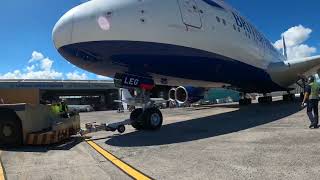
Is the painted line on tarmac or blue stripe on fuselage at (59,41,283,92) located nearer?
the painted line on tarmac

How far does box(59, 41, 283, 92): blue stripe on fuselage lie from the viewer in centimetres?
1039

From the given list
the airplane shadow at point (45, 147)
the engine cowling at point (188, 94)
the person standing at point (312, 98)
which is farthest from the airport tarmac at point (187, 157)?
the engine cowling at point (188, 94)

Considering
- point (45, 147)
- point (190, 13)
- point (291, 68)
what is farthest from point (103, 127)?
point (291, 68)

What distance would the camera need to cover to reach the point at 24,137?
923cm

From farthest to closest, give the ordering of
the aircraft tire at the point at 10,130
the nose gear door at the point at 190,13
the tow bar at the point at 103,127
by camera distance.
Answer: the nose gear door at the point at 190,13
the tow bar at the point at 103,127
the aircraft tire at the point at 10,130

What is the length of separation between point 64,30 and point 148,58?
8.55 feet

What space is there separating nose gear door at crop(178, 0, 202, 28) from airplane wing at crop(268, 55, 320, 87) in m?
10.3

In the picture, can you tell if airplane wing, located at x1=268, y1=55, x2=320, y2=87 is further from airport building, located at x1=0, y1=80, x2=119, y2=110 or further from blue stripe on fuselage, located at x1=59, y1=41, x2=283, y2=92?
airport building, located at x1=0, y1=80, x2=119, y2=110

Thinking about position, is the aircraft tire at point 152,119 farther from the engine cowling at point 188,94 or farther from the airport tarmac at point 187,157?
the engine cowling at point 188,94

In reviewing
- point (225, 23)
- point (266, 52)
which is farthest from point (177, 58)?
point (266, 52)

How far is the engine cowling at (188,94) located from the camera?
21359 millimetres

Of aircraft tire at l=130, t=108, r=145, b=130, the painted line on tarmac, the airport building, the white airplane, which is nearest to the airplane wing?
the white airplane

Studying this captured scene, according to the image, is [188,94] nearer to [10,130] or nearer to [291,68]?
[291,68]

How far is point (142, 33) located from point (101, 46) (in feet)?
4.04
